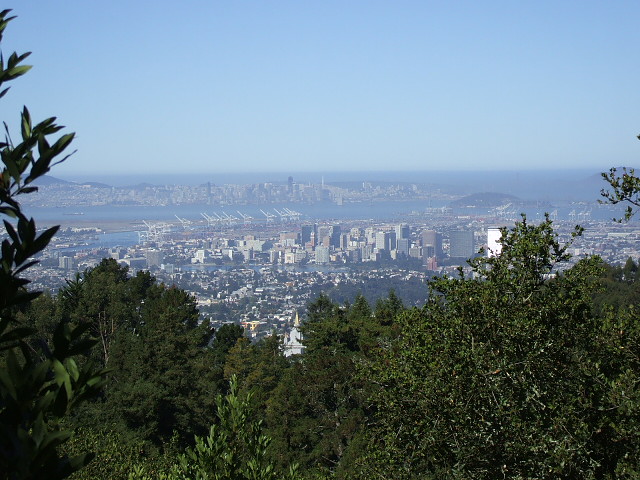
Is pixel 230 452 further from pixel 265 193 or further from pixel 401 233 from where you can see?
pixel 265 193

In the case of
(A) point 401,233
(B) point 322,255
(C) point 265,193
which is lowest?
(B) point 322,255

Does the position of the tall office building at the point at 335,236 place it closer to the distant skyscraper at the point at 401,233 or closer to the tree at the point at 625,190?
the distant skyscraper at the point at 401,233

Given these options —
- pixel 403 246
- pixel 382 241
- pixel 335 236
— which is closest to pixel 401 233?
pixel 382 241

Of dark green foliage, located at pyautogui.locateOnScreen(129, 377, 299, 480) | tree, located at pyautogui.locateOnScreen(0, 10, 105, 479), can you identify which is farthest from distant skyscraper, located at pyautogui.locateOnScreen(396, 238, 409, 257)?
tree, located at pyautogui.locateOnScreen(0, 10, 105, 479)

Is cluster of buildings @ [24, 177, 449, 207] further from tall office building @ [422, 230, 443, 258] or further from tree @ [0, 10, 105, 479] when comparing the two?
tree @ [0, 10, 105, 479]

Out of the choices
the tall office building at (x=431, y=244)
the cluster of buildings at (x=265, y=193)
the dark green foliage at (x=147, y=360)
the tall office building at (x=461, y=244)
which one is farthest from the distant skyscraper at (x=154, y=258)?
the dark green foliage at (x=147, y=360)
